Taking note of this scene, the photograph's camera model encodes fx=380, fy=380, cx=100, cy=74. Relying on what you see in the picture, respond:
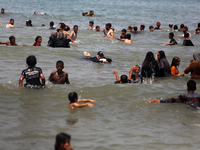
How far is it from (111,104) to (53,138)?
2973mm

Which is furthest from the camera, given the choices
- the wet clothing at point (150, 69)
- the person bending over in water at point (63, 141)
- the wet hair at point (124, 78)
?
the wet clothing at point (150, 69)

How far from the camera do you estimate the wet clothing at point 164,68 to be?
43.2 feet

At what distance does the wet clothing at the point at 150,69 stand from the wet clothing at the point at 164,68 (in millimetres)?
140

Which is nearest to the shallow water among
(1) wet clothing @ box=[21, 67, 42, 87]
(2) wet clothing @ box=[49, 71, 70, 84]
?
(2) wet clothing @ box=[49, 71, 70, 84]

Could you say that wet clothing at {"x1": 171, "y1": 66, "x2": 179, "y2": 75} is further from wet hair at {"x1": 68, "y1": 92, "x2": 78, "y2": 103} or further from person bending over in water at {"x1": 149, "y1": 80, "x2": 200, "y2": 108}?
wet hair at {"x1": 68, "y1": 92, "x2": 78, "y2": 103}

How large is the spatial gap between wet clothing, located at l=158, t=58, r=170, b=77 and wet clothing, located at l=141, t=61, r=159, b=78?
0.14 metres

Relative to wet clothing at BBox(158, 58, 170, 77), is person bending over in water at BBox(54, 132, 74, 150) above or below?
below

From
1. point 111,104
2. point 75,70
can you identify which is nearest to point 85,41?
point 75,70

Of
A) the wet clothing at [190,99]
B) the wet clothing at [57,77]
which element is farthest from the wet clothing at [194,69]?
the wet clothing at [57,77]

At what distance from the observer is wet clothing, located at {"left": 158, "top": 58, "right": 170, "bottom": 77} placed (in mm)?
13172

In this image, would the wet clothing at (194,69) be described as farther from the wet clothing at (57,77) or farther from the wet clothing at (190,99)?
the wet clothing at (57,77)

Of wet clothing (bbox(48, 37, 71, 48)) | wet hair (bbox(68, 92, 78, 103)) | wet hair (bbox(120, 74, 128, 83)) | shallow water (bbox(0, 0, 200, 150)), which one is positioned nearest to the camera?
shallow water (bbox(0, 0, 200, 150))

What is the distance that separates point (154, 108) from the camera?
403 inches

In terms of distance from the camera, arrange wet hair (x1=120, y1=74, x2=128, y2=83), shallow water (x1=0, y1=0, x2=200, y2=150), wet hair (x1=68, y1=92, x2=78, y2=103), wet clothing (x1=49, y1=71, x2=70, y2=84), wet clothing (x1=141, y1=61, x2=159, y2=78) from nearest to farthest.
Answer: shallow water (x1=0, y1=0, x2=200, y2=150) < wet hair (x1=68, y1=92, x2=78, y2=103) < wet clothing (x1=49, y1=71, x2=70, y2=84) < wet hair (x1=120, y1=74, x2=128, y2=83) < wet clothing (x1=141, y1=61, x2=159, y2=78)
